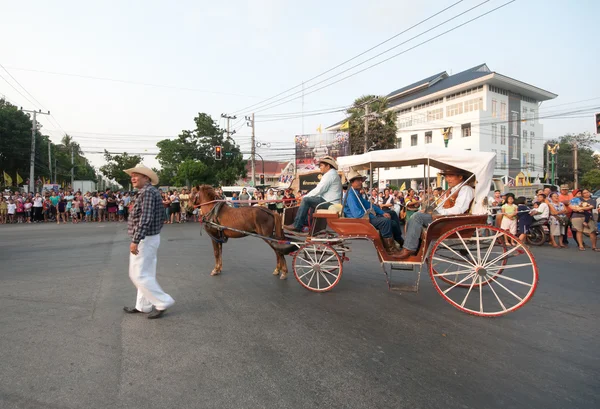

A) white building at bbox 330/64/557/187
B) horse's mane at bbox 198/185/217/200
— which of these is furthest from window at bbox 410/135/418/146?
horse's mane at bbox 198/185/217/200

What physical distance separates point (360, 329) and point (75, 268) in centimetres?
644

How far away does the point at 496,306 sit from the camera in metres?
5.20

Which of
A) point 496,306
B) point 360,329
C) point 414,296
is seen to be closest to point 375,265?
point 414,296

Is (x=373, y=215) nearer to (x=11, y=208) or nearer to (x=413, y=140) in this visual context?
(x=11, y=208)

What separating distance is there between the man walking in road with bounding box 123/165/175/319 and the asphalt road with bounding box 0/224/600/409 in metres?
0.24

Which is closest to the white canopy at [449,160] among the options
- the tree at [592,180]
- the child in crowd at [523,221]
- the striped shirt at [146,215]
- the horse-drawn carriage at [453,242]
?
the horse-drawn carriage at [453,242]

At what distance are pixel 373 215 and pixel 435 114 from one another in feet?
152

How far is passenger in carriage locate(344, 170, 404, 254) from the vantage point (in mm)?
5727

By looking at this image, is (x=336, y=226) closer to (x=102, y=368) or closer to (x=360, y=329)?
(x=360, y=329)

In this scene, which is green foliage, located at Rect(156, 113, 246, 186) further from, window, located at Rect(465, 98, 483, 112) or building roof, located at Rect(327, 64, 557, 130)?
window, located at Rect(465, 98, 483, 112)

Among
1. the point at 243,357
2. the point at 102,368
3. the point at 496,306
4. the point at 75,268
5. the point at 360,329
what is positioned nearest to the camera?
the point at 102,368

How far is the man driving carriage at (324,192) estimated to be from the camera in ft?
20.7

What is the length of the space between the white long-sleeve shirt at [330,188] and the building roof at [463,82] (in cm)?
3678

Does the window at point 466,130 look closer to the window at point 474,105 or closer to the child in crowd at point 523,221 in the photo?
the window at point 474,105
